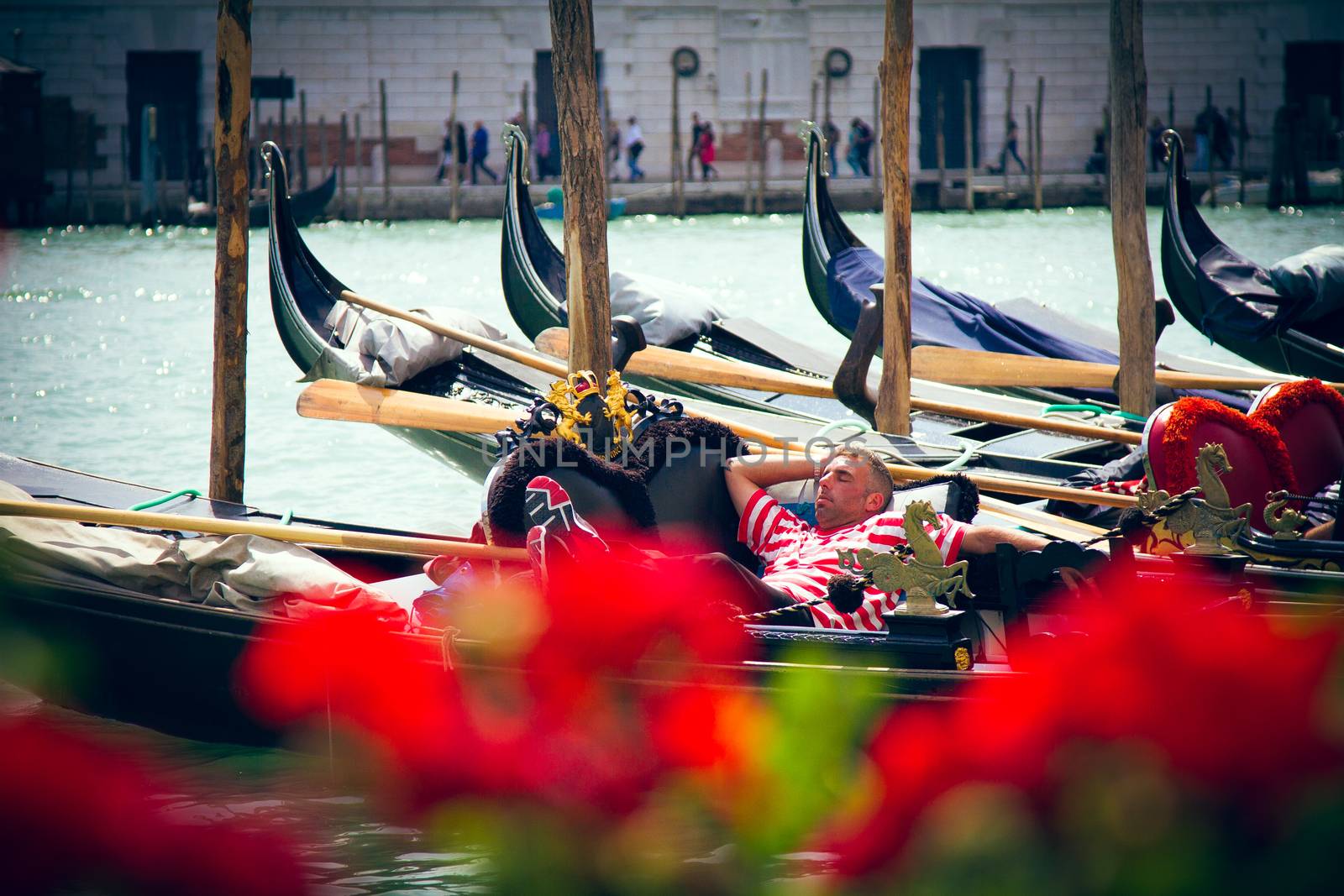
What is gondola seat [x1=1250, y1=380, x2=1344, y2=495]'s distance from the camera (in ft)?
9.01

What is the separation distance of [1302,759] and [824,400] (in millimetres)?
2616

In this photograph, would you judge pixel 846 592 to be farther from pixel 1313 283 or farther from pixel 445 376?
pixel 1313 283

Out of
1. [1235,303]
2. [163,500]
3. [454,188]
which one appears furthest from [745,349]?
[454,188]

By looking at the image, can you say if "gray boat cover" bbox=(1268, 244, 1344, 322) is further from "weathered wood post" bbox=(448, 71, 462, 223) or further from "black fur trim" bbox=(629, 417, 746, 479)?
"weathered wood post" bbox=(448, 71, 462, 223)

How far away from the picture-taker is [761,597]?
2.35 metres

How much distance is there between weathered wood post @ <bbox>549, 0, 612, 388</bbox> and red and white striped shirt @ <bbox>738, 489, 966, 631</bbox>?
2.60ft

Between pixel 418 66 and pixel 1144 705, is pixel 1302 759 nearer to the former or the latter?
pixel 1144 705

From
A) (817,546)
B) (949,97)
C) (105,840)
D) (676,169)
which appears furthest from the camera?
(949,97)

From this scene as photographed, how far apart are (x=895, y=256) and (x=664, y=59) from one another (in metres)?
14.4

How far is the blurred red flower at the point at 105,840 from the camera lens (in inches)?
70.5

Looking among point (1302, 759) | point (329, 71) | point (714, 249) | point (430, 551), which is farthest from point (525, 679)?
point (329, 71)

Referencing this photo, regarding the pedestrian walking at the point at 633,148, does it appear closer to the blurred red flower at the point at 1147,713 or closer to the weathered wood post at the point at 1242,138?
the weathered wood post at the point at 1242,138

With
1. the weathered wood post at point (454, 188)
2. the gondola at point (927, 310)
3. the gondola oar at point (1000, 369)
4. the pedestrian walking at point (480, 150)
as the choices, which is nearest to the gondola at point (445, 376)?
the gondola oar at point (1000, 369)

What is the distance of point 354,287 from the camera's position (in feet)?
37.3
